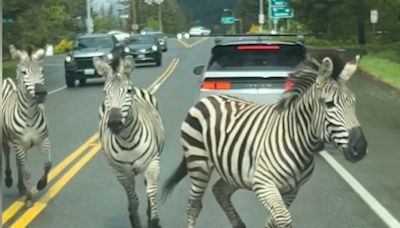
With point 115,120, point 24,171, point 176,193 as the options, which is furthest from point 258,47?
point 115,120

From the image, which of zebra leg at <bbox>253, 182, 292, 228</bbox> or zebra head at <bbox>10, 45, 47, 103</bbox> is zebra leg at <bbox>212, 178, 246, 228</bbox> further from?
zebra head at <bbox>10, 45, 47, 103</bbox>

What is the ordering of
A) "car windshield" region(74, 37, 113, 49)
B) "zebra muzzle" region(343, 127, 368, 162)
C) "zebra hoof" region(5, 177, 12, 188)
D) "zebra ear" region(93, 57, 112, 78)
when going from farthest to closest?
"car windshield" region(74, 37, 113, 49) < "zebra hoof" region(5, 177, 12, 188) < "zebra ear" region(93, 57, 112, 78) < "zebra muzzle" region(343, 127, 368, 162)

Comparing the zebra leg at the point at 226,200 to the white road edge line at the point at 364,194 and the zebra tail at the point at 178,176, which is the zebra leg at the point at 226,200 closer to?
the zebra tail at the point at 178,176

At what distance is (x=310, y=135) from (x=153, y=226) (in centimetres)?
218

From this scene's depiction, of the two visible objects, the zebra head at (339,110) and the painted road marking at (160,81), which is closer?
the zebra head at (339,110)

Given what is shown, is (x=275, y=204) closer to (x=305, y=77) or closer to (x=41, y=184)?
(x=305, y=77)

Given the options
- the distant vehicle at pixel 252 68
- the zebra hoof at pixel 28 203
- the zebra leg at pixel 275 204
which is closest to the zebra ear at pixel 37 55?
the zebra hoof at pixel 28 203

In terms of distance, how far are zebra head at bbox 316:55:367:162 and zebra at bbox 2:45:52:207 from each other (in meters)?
4.27

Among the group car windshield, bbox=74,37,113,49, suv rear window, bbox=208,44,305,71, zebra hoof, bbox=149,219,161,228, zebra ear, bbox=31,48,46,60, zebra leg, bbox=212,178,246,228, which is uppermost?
zebra ear, bbox=31,48,46,60

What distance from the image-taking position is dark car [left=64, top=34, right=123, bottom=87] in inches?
1190

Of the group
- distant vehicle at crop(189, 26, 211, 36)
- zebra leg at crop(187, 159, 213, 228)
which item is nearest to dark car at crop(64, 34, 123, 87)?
zebra leg at crop(187, 159, 213, 228)

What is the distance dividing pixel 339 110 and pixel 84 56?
84.0 ft

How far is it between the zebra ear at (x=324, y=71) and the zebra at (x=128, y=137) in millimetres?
1975

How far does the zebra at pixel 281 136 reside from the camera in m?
5.78
